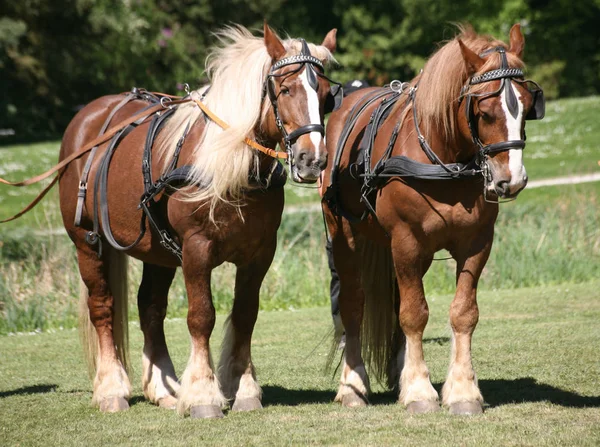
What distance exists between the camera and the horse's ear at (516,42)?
19.2 ft

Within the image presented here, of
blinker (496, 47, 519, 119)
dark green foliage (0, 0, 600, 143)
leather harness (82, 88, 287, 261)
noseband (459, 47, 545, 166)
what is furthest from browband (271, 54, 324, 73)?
dark green foliage (0, 0, 600, 143)

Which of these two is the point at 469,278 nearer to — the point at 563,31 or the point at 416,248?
the point at 416,248

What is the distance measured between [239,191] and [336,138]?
1.43 meters

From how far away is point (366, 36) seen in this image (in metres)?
45.8

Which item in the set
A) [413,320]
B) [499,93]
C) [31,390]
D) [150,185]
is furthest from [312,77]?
[31,390]

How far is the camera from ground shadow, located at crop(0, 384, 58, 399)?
748 centimetres

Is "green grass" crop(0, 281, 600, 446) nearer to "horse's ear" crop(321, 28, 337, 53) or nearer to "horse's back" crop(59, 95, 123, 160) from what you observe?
"horse's back" crop(59, 95, 123, 160)

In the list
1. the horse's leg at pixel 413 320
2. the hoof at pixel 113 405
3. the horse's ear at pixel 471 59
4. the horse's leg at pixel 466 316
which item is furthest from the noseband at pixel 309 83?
the hoof at pixel 113 405

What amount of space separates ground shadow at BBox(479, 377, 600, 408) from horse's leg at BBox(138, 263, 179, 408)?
87.5 inches

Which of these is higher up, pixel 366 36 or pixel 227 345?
pixel 366 36

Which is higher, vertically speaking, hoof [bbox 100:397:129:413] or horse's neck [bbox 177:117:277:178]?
horse's neck [bbox 177:117:277:178]

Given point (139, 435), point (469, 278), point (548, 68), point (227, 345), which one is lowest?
point (139, 435)

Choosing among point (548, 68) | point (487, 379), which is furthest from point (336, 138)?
point (548, 68)

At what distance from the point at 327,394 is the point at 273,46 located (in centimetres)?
265
